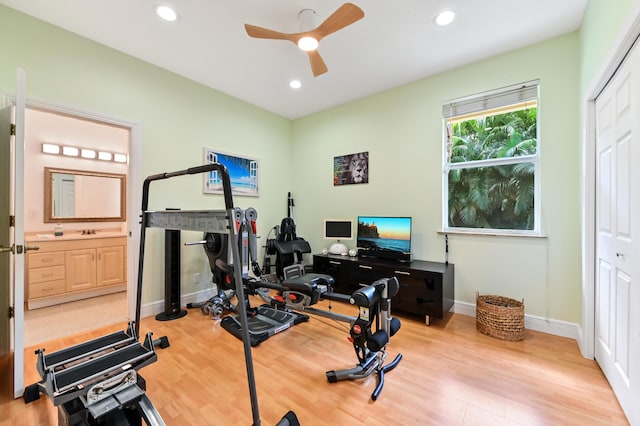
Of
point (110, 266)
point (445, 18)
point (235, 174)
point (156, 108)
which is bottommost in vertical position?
point (110, 266)

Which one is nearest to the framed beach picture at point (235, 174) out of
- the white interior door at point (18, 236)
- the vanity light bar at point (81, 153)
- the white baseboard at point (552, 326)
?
the vanity light bar at point (81, 153)

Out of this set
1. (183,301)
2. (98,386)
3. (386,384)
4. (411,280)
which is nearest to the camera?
(98,386)

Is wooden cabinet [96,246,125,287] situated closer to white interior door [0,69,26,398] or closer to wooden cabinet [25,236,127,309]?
wooden cabinet [25,236,127,309]

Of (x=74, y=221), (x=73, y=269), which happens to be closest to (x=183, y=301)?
(x=73, y=269)

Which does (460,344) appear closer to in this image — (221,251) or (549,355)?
(549,355)

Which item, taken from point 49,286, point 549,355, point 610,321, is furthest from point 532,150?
point 49,286

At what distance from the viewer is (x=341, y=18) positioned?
76.4 inches

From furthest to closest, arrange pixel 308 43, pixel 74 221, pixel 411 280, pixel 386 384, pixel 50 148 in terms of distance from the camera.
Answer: pixel 74 221 → pixel 50 148 → pixel 411 280 → pixel 308 43 → pixel 386 384

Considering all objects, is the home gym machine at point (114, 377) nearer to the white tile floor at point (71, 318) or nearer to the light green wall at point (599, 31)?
the white tile floor at point (71, 318)

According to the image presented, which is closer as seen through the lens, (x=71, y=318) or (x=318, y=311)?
(x=318, y=311)

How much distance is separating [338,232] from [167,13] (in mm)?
3087

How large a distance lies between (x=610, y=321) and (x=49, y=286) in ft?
18.9

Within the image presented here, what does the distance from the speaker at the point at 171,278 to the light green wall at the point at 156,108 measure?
231 mm

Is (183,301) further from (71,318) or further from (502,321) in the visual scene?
(502,321)
